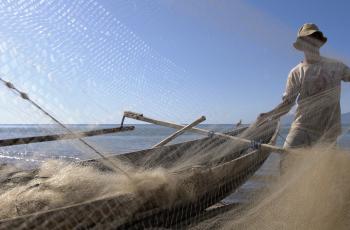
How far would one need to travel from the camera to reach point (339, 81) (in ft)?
16.3

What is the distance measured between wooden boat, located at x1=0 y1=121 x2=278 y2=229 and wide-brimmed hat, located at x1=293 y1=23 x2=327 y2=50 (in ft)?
4.37

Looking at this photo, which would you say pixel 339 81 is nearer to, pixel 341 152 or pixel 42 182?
pixel 341 152

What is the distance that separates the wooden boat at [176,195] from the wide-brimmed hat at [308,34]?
4.37 ft

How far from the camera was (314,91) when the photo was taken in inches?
198

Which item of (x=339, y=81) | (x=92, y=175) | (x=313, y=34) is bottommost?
(x=92, y=175)

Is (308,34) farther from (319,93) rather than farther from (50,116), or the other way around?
(50,116)

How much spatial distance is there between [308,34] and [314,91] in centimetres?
63

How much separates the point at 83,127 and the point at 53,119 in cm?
168

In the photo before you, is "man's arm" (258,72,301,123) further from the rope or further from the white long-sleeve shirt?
the rope

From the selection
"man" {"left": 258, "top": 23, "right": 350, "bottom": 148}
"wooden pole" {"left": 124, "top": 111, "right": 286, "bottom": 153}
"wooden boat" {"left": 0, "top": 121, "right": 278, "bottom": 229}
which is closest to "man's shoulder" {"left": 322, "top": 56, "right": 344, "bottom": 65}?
"man" {"left": 258, "top": 23, "right": 350, "bottom": 148}

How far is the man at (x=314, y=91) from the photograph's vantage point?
493 cm

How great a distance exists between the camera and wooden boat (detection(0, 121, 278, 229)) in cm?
336

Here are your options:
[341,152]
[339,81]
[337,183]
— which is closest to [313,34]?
[339,81]

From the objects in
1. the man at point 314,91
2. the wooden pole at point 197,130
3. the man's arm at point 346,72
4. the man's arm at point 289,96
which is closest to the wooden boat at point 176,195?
the wooden pole at point 197,130
